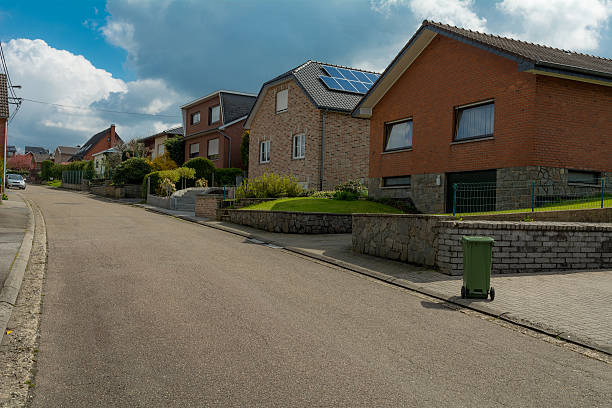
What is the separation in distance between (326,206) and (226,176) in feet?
59.0

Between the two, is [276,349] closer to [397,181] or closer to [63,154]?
[397,181]

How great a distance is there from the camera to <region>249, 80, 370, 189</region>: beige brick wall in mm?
24734

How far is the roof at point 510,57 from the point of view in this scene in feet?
44.9

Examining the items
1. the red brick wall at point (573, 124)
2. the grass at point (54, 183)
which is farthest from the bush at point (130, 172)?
the grass at point (54, 183)

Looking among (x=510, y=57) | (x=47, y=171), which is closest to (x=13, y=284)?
(x=510, y=57)

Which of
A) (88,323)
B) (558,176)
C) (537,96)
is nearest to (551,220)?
(558,176)

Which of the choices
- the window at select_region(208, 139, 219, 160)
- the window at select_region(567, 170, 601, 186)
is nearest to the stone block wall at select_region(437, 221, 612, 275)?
the window at select_region(567, 170, 601, 186)

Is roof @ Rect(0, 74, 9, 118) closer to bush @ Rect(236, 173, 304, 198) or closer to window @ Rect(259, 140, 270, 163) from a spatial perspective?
window @ Rect(259, 140, 270, 163)

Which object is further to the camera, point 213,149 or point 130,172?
point 213,149

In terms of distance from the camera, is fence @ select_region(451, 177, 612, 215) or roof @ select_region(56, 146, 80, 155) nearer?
fence @ select_region(451, 177, 612, 215)

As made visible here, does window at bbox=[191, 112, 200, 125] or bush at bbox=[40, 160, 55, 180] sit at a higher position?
window at bbox=[191, 112, 200, 125]

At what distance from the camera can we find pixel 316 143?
2472 cm

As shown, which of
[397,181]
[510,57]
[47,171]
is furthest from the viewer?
[47,171]

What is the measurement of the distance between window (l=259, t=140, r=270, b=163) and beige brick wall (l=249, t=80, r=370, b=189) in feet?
4.96
